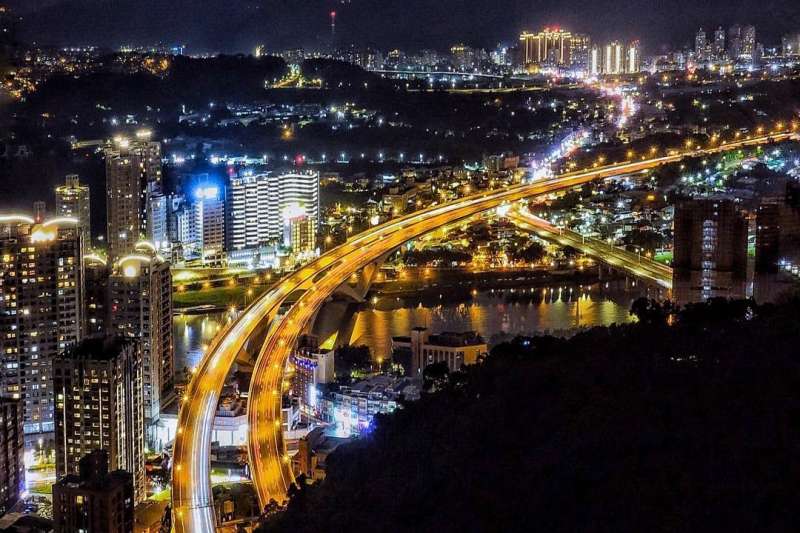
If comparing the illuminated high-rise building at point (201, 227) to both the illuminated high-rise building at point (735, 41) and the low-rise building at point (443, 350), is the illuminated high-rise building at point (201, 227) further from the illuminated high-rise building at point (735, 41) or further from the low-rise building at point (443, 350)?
the illuminated high-rise building at point (735, 41)

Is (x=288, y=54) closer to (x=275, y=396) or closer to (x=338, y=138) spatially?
(x=338, y=138)

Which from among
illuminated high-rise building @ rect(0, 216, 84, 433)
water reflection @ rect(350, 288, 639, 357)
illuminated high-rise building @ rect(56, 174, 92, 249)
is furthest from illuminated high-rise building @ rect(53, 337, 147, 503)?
illuminated high-rise building @ rect(56, 174, 92, 249)

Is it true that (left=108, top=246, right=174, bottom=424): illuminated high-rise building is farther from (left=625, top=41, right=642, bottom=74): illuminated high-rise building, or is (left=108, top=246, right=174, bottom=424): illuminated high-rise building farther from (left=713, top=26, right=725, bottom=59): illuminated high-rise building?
(left=625, top=41, right=642, bottom=74): illuminated high-rise building

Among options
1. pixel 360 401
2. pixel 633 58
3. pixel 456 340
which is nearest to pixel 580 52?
pixel 633 58

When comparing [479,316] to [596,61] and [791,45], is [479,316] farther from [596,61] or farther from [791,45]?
[596,61]

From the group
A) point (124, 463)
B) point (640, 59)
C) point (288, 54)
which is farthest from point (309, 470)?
point (640, 59)

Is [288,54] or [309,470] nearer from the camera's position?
[309,470]

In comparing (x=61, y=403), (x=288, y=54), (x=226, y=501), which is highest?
(x=288, y=54)
